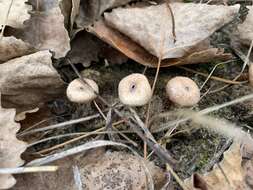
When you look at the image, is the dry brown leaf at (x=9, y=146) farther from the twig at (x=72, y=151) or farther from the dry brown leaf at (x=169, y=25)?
the dry brown leaf at (x=169, y=25)

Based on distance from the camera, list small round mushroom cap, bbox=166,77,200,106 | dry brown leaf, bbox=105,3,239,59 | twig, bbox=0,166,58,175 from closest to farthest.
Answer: twig, bbox=0,166,58,175 < small round mushroom cap, bbox=166,77,200,106 < dry brown leaf, bbox=105,3,239,59

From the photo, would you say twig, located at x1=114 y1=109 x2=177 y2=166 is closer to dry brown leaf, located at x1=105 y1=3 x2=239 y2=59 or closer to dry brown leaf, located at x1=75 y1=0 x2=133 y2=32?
dry brown leaf, located at x1=105 y1=3 x2=239 y2=59

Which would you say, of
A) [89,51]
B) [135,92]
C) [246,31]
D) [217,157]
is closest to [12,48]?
[89,51]

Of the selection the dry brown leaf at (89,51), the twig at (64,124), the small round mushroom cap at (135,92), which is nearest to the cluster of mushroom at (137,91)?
the small round mushroom cap at (135,92)

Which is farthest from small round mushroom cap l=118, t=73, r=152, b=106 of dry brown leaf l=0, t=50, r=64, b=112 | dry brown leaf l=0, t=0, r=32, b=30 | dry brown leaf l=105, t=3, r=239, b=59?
dry brown leaf l=0, t=0, r=32, b=30

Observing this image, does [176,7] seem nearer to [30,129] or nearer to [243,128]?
[243,128]
